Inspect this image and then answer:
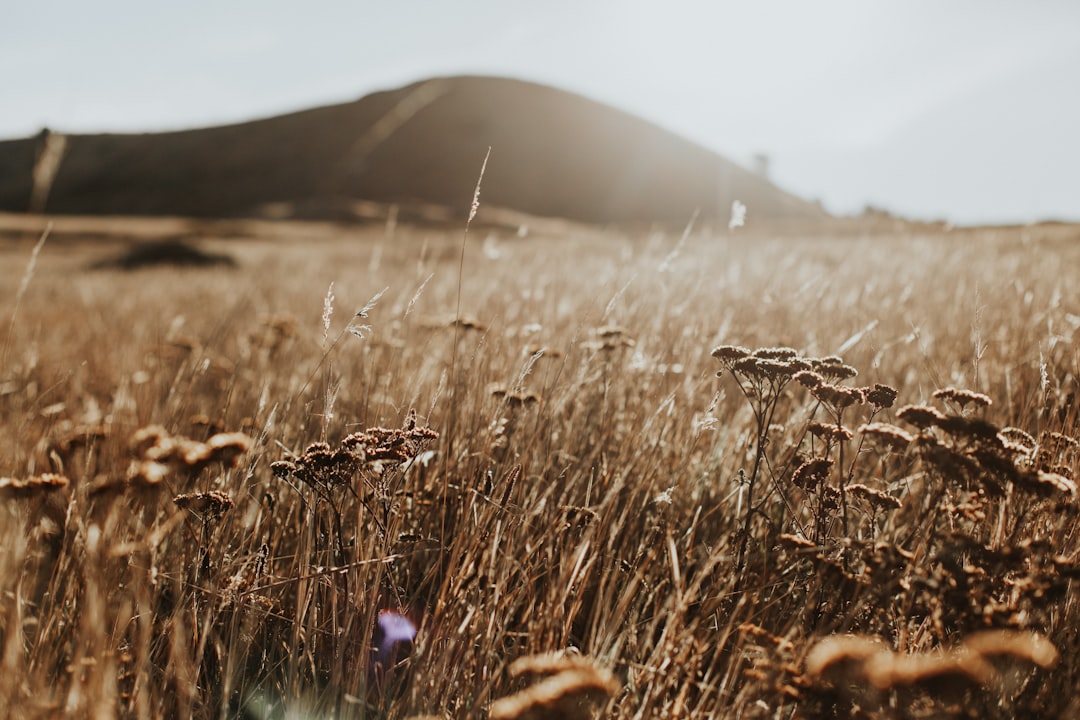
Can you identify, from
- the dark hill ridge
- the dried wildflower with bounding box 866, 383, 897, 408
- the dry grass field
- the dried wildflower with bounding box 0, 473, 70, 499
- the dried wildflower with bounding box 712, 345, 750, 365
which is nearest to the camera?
the dry grass field

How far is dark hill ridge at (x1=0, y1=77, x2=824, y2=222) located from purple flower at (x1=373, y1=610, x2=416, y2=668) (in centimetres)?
4758

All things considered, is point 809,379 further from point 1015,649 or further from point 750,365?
point 1015,649

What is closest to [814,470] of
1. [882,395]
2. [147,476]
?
[882,395]

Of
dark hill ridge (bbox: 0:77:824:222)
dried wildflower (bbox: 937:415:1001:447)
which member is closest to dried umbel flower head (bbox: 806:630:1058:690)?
dried wildflower (bbox: 937:415:1001:447)

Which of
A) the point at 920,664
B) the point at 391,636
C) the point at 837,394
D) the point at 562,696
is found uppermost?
the point at 837,394

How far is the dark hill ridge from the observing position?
2082 inches

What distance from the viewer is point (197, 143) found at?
66.2m

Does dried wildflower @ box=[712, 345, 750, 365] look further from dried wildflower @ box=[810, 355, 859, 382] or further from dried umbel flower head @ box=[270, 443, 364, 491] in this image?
dried umbel flower head @ box=[270, 443, 364, 491]

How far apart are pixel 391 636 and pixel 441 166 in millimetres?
59240

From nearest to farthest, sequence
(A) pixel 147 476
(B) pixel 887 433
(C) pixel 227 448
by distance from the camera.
Result: 1. (A) pixel 147 476
2. (C) pixel 227 448
3. (B) pixel 887 433

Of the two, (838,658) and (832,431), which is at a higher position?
(832,431)

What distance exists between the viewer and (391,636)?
1.55 meters

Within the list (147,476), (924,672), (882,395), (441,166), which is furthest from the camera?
(441,166)

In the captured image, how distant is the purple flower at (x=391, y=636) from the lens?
1.53 m
